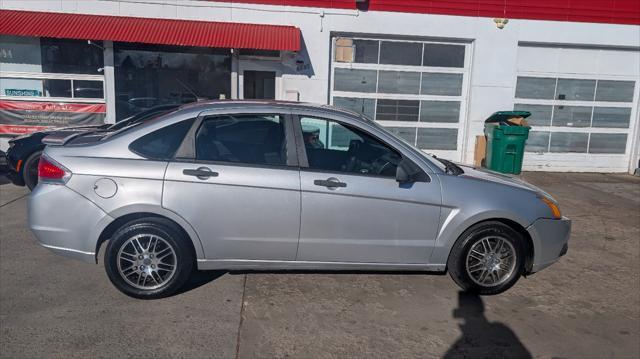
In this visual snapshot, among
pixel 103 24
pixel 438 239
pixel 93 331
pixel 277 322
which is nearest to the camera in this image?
pixel 93 331

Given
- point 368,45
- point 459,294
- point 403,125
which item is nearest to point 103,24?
point 368,45

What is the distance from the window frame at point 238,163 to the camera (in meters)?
4.32

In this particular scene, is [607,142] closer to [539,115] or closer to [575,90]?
[575,90]

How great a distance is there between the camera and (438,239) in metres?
4.52

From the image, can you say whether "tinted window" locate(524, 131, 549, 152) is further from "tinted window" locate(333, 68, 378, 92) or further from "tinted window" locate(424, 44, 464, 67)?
"tinted window" locate(333, 68, 378, 92)

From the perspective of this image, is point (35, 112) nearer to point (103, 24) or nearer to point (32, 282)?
point (103, 24)

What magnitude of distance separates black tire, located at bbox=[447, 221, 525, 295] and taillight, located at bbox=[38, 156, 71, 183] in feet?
11.0

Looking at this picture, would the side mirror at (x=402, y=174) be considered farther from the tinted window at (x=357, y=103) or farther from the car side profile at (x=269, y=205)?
the tinted window at (x=357, y=103)

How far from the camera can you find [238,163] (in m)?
4.33

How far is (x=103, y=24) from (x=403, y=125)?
638 centimetres

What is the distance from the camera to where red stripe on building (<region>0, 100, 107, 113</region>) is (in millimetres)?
10148

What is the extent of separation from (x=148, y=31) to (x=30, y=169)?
3.46 m

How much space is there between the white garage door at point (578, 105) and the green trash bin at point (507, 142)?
→ 128 centimetres

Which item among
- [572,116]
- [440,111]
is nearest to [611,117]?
[572,116]
